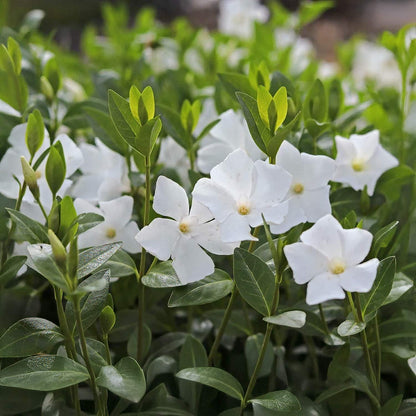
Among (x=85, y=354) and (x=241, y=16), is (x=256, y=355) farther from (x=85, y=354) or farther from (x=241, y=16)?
(x=241, y=16)

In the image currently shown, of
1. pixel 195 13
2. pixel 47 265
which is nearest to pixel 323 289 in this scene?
pixel 47 265

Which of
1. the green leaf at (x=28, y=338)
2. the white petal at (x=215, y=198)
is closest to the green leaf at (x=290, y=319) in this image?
the white petal at (x=215, y=198)

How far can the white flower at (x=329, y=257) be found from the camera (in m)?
0.59

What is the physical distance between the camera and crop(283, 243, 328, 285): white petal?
0.60 meters

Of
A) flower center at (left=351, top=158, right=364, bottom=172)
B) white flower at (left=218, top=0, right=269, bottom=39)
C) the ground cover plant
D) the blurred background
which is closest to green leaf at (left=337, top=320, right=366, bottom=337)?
the ground cover plant

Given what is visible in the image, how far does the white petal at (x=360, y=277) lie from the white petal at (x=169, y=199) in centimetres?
17

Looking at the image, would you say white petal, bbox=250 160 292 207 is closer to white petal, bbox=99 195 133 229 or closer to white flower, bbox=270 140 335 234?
white flower, bbox=270 140 335 234

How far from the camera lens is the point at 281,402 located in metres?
0.64

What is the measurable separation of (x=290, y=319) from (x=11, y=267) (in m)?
0.30

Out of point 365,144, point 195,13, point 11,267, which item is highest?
point 365,144

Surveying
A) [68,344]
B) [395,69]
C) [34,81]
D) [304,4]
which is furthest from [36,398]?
[395,69]

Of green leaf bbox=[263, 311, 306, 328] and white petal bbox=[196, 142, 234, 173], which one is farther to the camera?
white petal bbox=[196, 142, 234, 173]

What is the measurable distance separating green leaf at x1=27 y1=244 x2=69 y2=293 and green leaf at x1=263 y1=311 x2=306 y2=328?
19 centimetres

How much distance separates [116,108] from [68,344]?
0.79 feet
